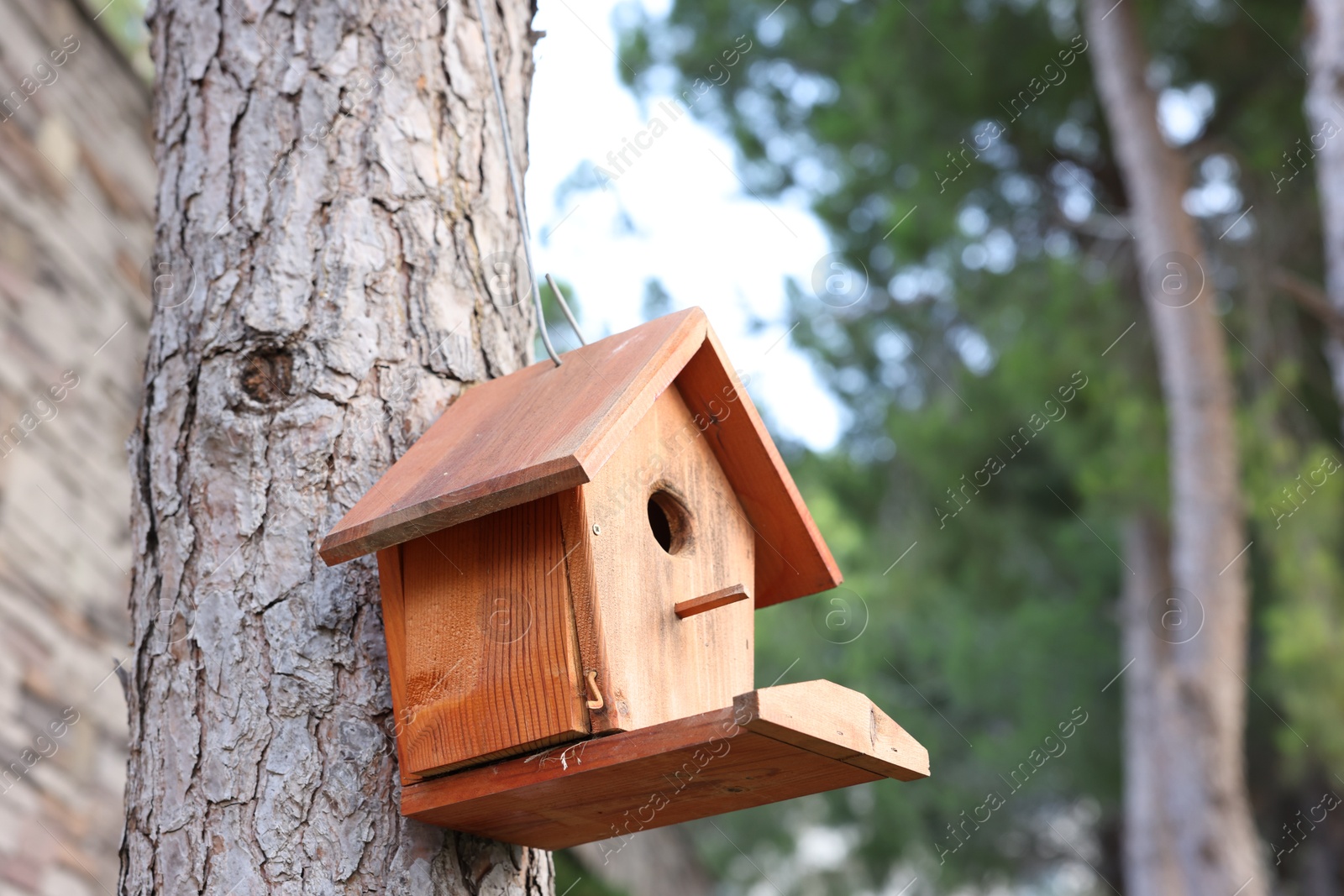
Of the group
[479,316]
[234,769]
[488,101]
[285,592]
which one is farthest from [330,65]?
[234,769]

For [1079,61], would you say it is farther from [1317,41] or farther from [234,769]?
[234,769]

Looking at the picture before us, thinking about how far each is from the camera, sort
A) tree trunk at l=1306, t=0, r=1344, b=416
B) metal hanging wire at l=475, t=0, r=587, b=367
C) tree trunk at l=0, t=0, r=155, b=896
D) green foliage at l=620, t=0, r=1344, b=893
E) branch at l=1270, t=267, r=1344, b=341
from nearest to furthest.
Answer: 1. metal hanging wire at l=475, t=0, r=587, b=367
2. tree trunk at l=0, t=0, r=155, b=896
3. tree trunk at l=1306, t=0, r=1344, b=416
4. branch at l=1270, t=267, r=1344, b=341
5. green foliage at l=620, t=0, r=1344, b=893

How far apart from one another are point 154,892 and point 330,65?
47.7 inches

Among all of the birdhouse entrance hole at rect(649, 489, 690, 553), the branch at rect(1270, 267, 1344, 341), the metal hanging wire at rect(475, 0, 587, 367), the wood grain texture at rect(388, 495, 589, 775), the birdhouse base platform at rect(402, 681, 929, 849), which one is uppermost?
the branch at rect(1270, 267, 1344, 341)

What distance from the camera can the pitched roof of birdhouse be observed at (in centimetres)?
132

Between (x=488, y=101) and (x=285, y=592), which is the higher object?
(x=488, y=101)

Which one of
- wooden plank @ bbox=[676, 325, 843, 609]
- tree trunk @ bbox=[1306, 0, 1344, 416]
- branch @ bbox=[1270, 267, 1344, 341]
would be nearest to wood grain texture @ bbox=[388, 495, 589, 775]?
wooden plank @ bbox=[676, 325, 843, 609]

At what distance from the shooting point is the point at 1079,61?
7.23 m

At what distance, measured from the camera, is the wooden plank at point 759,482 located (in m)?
1.70

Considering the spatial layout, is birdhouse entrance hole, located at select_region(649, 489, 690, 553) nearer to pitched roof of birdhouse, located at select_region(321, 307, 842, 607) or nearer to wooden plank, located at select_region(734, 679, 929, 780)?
pitched roof of birdhouse, located at select_region(321, 307, 842, 607)

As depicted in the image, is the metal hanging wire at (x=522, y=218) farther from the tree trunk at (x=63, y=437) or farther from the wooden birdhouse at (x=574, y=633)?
the tree trunk at (x=63, y=437)

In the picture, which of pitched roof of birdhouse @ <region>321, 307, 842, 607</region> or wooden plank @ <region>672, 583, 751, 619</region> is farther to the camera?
wooden plank @ <region>672, 583, 751, 619</region>

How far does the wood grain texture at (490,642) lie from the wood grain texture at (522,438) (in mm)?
101

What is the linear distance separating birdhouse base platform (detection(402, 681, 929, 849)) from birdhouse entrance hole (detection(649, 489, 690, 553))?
0.37 meters
